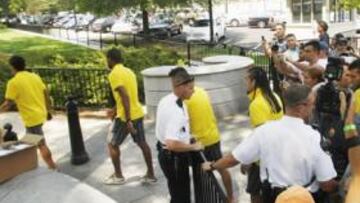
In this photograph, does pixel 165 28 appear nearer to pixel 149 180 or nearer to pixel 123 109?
pixel 149 180

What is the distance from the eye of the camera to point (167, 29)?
3969 cm

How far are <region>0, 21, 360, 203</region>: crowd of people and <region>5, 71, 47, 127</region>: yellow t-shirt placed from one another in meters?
0.01

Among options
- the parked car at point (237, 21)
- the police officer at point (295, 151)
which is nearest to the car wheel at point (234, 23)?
the parked car at point (237, 21)

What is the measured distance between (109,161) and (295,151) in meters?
4.87

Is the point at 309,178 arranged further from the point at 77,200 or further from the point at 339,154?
the point at 77,200

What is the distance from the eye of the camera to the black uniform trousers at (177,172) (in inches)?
197

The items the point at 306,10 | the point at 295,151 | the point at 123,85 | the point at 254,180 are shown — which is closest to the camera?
the point at 295,151

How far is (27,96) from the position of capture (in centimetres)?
668

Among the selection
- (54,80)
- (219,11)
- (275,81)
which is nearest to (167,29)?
(219,11)

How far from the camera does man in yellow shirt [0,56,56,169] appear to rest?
6.64 meters

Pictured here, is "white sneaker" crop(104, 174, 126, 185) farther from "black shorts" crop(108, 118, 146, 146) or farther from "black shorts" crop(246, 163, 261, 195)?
"black shorts" crop(246, 163, 261, 195)

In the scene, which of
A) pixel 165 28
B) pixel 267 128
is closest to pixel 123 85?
pixel 267 128

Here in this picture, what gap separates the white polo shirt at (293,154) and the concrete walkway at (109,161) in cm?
142

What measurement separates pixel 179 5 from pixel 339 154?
29.5 meters
